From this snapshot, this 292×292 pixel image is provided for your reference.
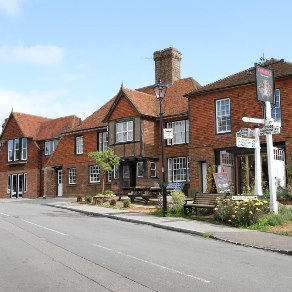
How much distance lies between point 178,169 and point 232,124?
670 cm

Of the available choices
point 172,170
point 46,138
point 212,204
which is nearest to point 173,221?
point 212,204

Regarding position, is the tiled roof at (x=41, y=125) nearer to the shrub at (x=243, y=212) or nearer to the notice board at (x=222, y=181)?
the notice board at (x=222, y=181)

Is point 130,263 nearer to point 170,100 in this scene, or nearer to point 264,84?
point 264,84

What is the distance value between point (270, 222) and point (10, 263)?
944cm

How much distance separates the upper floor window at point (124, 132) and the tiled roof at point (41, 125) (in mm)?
10534

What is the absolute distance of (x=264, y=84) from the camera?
54.9 ft

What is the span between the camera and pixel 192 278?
784 centimetres

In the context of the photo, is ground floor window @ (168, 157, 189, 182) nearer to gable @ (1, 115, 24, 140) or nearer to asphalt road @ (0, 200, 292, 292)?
asphalt road @ (0, 200, 292, 292)

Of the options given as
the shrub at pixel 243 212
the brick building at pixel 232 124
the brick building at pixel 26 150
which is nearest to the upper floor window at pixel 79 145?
the brick building at pixel 26 150

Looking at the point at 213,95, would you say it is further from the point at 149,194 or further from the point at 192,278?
the point at 192,278

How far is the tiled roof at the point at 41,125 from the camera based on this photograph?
43938 millimetres

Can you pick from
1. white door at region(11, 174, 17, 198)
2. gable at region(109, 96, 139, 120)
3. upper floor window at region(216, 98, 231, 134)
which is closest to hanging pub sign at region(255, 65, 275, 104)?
upper floor window at region(216, 98, 231, 134)

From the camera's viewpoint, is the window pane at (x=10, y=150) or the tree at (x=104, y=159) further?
the window pane at (x=10, y=150)

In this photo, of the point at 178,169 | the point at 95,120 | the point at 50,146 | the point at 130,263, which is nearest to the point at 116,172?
the point at 178,169
